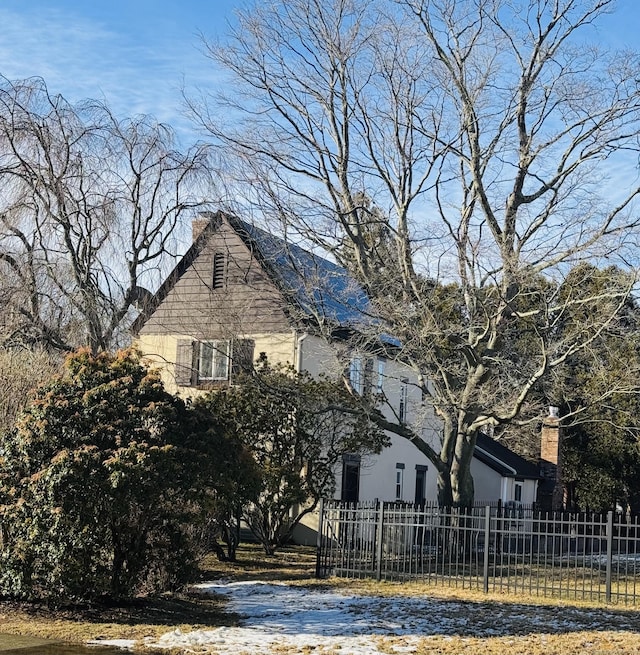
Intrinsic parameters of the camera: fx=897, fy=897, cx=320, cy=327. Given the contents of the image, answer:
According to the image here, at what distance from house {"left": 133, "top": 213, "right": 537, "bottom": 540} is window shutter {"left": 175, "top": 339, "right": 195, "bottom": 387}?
1.2 inches

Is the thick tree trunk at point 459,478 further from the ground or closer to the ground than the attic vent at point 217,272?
closer to the ground

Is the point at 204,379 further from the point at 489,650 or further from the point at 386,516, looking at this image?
the point at 489,650

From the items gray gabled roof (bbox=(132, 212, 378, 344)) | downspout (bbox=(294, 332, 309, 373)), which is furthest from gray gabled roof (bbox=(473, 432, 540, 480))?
gray gabled roof (bbox=(132, 212, 378, 344))

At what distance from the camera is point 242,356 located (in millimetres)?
22516

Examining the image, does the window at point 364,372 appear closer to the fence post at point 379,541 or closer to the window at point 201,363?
the window at point 201,363

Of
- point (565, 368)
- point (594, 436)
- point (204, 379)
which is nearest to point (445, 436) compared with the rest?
point (565, 368)

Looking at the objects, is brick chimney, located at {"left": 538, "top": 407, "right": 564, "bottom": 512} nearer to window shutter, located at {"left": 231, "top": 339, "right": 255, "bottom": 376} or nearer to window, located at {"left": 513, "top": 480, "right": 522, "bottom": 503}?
window, located at {"left": 513, "top": 480, "right": 522, "bottom": 503}

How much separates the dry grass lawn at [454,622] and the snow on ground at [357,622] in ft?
0.10

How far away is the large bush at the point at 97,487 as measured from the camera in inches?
481

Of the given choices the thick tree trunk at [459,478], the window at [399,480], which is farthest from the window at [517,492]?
the thick tree trunk at [459,478]

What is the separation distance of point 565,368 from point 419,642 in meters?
15.2

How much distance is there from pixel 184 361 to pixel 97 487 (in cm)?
1514

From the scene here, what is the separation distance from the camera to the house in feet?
73.8

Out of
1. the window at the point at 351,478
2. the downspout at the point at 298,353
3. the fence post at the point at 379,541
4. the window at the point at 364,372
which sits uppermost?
the downspout at the point at 298,353
